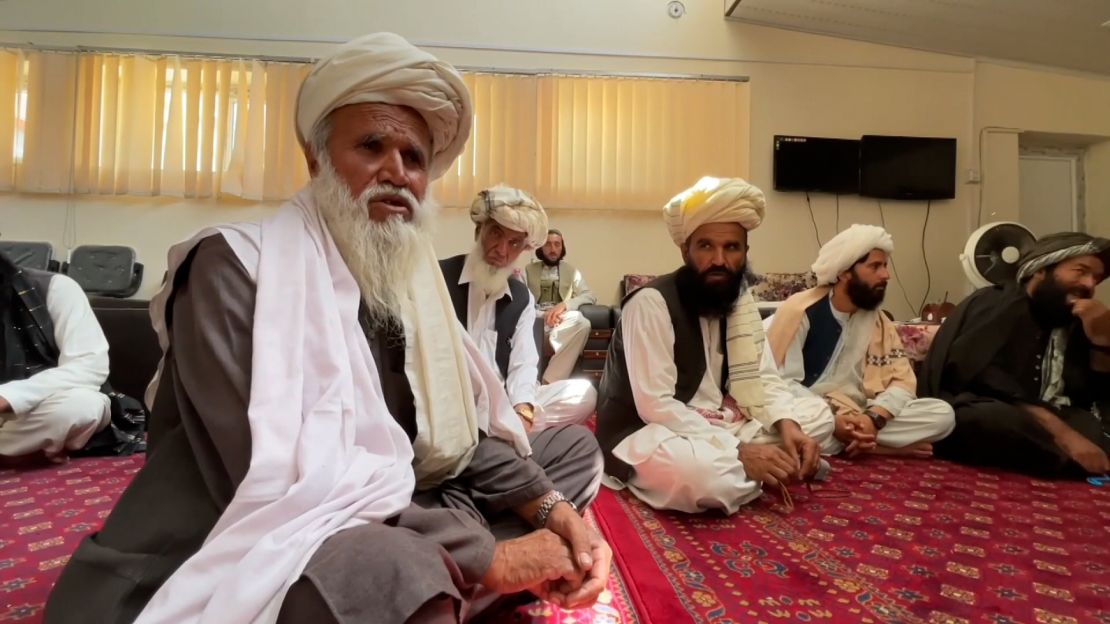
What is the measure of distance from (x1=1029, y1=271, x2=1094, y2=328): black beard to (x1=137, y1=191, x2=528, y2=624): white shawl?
3.14 metres

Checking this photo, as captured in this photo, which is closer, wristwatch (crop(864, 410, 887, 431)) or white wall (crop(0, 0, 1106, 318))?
wristwatch (crop(864, 410, 887, 431))

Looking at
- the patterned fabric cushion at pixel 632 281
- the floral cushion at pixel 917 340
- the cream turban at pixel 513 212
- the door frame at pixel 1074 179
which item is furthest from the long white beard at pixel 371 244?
the door frame at pixel 1074 179

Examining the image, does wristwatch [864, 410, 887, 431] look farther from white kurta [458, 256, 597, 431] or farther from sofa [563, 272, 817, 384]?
sofa [563, 272, 817, 384]

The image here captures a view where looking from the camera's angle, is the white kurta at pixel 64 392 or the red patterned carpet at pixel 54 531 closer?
the red patterned carpet at pixel 54 531

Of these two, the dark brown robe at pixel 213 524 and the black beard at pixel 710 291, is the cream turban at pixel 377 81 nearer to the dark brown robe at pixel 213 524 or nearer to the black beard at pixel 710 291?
the dark brown robe at pixel 213 524

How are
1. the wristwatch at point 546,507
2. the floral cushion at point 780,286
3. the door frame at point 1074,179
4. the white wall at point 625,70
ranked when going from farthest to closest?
the door frame at point 1074,179 < the floral cushion at point 780,286 < the white wall at point 625,70 < the wristwatch at point 546,507

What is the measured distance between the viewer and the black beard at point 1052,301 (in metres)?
2.66

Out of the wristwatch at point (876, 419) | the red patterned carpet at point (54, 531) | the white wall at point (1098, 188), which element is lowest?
the red patterned carpet at point (54, 531)

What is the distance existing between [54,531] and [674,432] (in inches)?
73.5

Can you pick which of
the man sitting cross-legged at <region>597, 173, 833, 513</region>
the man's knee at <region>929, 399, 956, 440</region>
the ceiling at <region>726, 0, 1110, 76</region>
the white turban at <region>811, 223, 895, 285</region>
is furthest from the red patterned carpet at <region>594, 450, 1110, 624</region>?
the ceiling at <region>726, 0, 1110, 76</region>

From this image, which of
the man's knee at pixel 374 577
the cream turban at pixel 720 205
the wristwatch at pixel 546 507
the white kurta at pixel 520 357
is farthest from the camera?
the white kurta at pixel 520 357

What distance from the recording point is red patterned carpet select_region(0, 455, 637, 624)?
3.92 feet

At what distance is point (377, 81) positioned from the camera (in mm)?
1161

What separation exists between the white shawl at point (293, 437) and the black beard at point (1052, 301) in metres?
3.14
